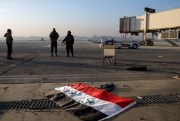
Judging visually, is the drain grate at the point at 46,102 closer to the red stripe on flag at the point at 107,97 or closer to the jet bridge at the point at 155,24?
the red stripe on flag at the point at 107,97

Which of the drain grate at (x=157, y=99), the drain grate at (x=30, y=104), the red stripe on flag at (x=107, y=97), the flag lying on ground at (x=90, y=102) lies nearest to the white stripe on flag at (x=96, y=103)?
the flag lying on ground at (x=90, y=102)

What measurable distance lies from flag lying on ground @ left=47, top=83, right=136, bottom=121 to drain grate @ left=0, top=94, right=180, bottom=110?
0.23 meters

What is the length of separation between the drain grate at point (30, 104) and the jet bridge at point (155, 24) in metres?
48.8

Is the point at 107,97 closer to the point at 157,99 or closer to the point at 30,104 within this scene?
the point at 157,99

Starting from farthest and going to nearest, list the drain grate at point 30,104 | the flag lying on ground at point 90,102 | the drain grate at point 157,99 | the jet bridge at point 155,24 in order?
the jet bridge at point 155,24
the drain grate at point 157,99
the drain grate at point 30,104
the flag lying on ground at point 90,102

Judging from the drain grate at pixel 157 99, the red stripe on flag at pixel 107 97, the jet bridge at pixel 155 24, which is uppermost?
the jet bridge at pixel 155 24

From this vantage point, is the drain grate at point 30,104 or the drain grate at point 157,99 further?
the drain grate at point 157,99

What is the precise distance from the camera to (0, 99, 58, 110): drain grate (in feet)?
22.0

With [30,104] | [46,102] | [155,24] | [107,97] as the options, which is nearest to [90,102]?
[107,97]

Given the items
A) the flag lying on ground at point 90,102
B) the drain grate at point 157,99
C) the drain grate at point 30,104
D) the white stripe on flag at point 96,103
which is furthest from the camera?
the drain grate at point 157,99

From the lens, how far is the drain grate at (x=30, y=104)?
6703 millimetres

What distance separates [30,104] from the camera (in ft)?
22.9

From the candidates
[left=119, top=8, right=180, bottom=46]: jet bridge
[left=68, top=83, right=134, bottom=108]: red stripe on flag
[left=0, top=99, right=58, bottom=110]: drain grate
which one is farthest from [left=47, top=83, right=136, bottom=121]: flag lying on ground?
[left=119, top=8, right=180, bottom=46]: jet bridge

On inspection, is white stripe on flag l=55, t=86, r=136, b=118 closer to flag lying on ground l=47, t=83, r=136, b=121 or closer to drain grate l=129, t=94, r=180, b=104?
flag lying on ground l=47, t=83, r=136, b=121
